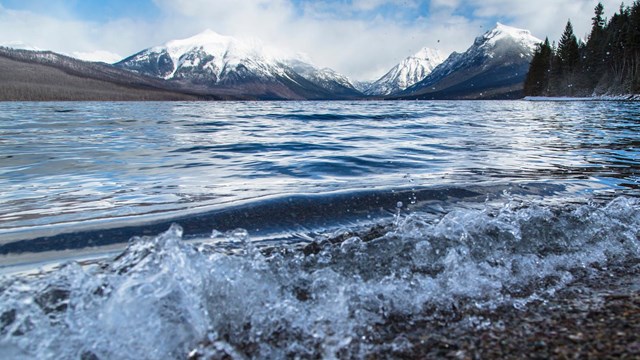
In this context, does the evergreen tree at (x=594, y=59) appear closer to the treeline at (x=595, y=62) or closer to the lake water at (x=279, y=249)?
the treeline at (x=595, y=62)

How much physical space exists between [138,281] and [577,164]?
9.14m

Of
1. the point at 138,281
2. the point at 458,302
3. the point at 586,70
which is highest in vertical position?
the point at 586,70

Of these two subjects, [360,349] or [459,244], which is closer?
[360,349]

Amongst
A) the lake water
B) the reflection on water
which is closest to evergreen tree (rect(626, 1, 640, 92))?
the reflection on water

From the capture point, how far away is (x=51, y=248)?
381cm

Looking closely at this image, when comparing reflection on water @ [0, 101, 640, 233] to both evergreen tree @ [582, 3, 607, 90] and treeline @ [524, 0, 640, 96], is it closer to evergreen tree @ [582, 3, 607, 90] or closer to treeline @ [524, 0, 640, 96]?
treeline @ [524, 0, 640, 96]

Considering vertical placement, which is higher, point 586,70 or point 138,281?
point 586,70

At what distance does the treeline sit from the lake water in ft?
246

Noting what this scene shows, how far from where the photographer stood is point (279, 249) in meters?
3.82

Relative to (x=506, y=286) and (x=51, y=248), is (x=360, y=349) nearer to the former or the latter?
(x=506, y=286)

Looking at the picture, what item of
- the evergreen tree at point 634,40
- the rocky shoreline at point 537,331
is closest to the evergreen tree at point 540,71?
the evergreen tree at point 634,40

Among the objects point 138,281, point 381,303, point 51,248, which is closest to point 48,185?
point 51,248

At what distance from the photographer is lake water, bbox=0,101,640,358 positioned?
2430mm

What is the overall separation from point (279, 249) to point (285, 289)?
88 cm
